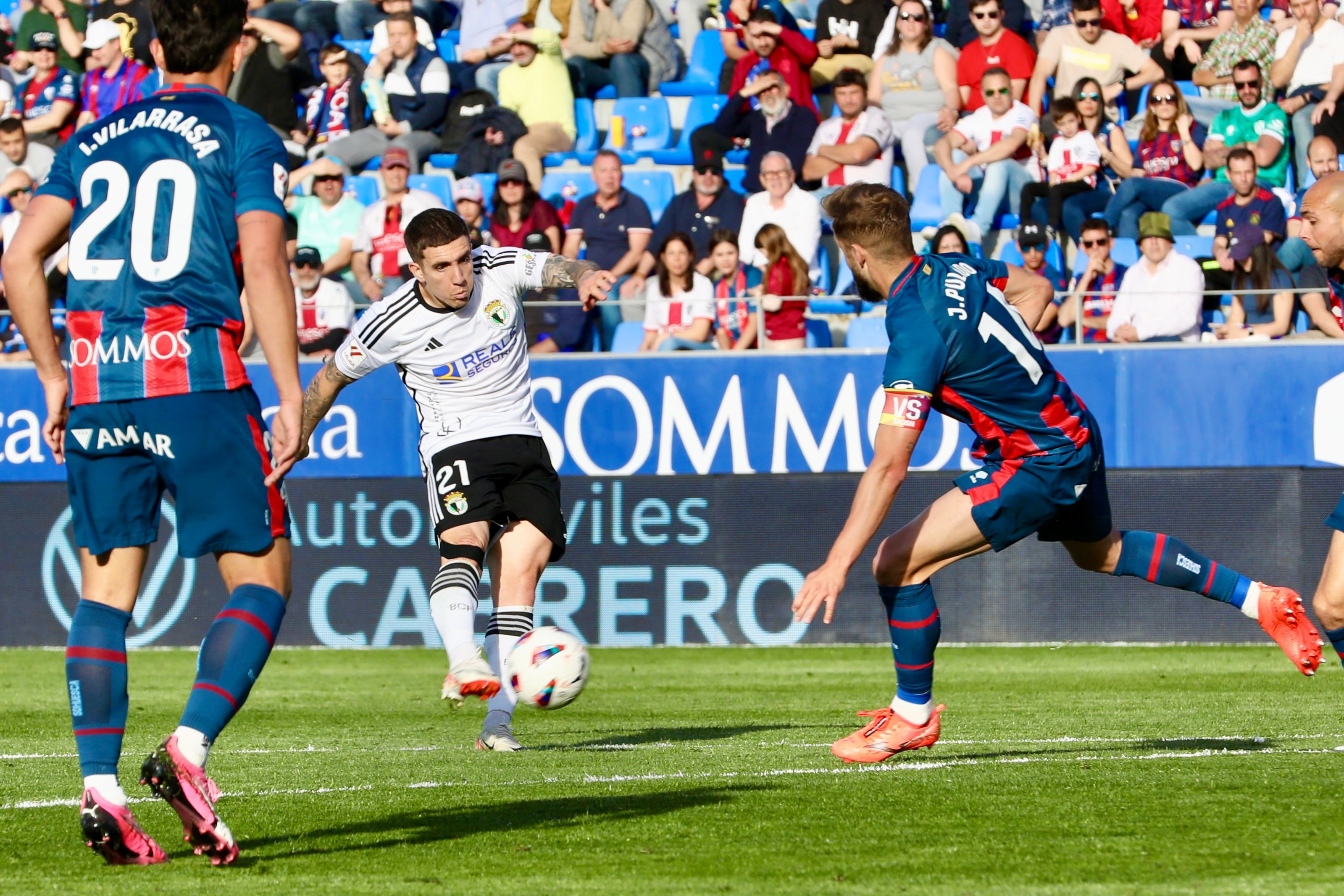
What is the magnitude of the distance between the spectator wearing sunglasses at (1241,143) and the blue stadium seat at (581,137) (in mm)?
5982

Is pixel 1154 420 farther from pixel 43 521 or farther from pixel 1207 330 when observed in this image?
pixel 43 521

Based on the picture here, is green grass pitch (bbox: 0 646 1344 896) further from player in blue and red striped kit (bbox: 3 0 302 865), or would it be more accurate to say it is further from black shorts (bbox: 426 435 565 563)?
black shorts (bbox: 426 435 565 563)

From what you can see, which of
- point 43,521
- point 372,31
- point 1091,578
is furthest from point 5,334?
point 1091,578

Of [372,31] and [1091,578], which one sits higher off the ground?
[372,31]

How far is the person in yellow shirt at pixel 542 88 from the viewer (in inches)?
719

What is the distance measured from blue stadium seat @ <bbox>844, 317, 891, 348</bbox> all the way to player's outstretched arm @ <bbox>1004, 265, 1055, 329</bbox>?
7390 mm

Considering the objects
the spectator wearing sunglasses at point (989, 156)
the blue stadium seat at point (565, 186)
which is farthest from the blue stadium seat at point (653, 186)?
the spectator wearing sunglasses at point (989, 156)

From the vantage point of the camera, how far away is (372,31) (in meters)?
20.2

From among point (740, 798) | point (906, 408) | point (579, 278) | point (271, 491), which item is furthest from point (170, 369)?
point (579, 278)

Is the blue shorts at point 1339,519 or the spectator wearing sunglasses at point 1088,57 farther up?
the spectator wearing sunglasses at point 1088,57

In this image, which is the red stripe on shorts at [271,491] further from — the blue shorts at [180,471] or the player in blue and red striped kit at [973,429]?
the player in blue and red striped kit at [973,429]

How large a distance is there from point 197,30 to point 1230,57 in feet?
44.3

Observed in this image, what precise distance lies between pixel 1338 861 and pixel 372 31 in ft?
57.0

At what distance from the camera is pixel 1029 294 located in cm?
714
